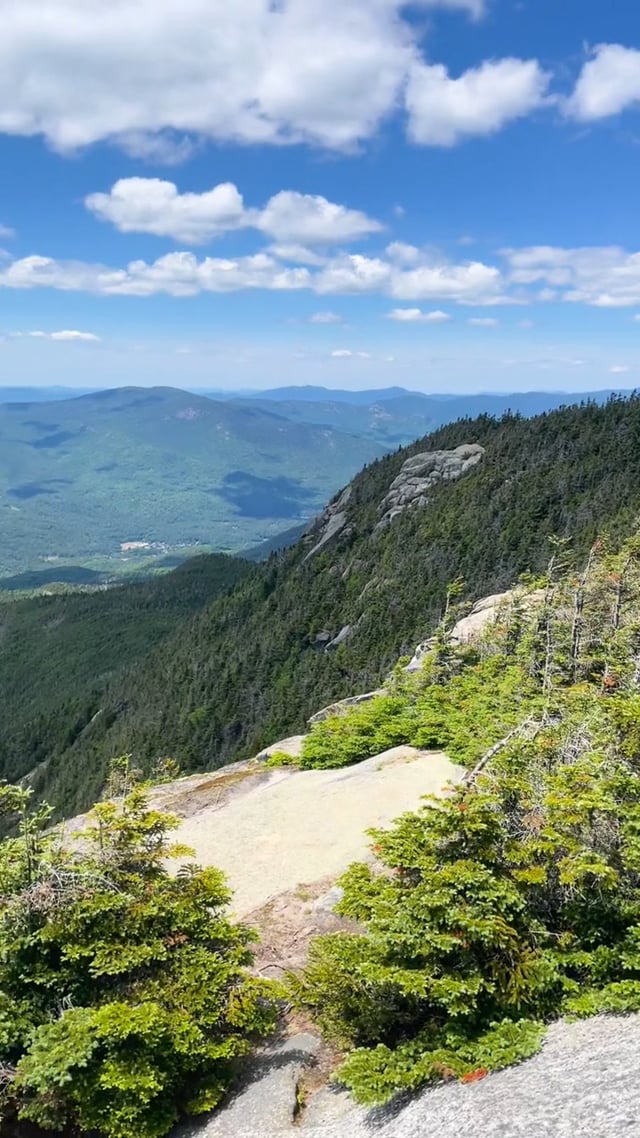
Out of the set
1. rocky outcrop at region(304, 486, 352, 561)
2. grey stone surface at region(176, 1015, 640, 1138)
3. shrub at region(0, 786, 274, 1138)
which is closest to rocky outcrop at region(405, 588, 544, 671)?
shrub at region(0, 786, 274, 1138)

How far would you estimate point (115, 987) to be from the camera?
14.0 metres

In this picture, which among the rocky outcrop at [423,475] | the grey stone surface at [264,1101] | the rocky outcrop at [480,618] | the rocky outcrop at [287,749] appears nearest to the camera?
the grey stone surface at [264,1101]

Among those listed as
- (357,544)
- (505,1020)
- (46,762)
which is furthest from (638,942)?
(46,762)

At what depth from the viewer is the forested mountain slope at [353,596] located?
101 meters

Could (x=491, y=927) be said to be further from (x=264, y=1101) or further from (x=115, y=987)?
(x=115, y=987)

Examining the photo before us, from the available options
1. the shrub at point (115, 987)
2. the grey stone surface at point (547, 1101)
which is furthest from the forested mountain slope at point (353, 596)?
the grey stone surface at point (547, 1101)

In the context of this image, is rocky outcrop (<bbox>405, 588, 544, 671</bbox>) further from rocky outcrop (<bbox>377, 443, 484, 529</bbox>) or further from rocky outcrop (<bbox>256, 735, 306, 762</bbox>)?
rocky outcrop (<bbox>377, 443, 484, 529</bbox>)

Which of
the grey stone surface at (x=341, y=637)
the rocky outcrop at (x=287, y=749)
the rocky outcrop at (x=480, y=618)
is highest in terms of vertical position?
the rocky outcrop at (x=480, y=618)

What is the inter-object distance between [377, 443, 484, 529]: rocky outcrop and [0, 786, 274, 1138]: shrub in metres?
137

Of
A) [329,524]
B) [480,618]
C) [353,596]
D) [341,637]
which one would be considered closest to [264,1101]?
[480,618]

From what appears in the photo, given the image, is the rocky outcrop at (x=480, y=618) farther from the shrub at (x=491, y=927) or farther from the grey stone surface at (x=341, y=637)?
the grey stone surface at (x=341, y=637)

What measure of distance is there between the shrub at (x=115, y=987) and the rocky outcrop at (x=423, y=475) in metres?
137

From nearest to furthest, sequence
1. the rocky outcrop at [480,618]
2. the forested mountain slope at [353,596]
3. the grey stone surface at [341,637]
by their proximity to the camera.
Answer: the rocky outcrop at [480,618], the forested mountain slope at [353,596], the grey stone surface at [341,637]

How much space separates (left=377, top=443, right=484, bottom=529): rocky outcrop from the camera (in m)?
155
